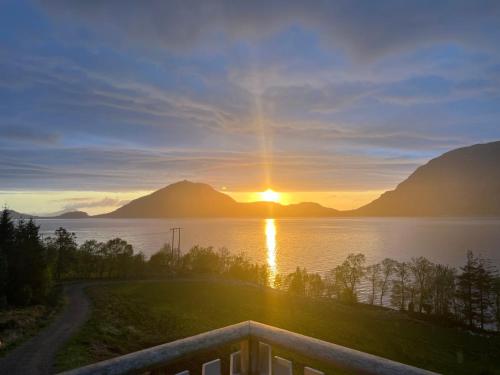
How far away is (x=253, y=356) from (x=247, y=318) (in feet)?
95.6

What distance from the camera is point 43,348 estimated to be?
14.8 meters

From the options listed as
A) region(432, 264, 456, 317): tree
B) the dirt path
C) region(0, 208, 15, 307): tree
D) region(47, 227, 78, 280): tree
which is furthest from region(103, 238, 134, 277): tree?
region(432, 264, 456, 317): tree

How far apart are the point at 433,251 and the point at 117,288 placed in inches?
3510

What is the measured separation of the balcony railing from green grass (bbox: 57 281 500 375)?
44.4 feet

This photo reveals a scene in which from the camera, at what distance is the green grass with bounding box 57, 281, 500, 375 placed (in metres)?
17.9

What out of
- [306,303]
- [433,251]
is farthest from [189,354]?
[433,251]

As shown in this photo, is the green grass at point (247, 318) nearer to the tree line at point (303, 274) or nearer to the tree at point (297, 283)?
the tree line at point (303, 274)

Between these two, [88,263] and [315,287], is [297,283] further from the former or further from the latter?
[88,263]

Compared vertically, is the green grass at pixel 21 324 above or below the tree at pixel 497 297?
above

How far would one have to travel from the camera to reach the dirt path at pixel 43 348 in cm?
1238

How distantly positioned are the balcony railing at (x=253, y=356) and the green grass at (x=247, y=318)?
13.5m

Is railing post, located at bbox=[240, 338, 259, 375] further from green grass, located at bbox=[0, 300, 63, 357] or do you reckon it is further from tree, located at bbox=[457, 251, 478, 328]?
tree, located at bbox=[457, 251, 478, 328]

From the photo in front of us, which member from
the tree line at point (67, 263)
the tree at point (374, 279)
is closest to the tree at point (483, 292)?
the tree at point (374, 279)

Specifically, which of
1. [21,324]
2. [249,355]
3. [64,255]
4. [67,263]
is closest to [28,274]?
[21,324]
